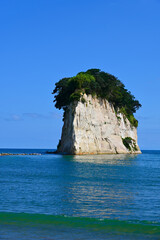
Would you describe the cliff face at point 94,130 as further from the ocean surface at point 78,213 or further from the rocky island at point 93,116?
the ocean surface at point 78,213

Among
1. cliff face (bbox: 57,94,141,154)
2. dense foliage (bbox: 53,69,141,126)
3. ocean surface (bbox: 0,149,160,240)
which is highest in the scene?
dense foliage (bbox: 53,69,141,126)

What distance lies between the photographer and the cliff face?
7312 centimetres

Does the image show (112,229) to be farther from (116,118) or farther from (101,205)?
(116,118)

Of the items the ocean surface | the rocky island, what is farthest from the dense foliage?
the ocean surface

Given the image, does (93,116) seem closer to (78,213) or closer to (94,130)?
(94,130)

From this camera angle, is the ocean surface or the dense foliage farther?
the dense foliage

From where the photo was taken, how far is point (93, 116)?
3088 inches

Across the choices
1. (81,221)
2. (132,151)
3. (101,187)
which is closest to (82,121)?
(132,151)

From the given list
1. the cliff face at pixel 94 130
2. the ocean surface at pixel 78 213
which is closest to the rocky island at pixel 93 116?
the cliff face at pixel 94 130

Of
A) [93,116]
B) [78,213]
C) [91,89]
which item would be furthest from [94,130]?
[78,213]

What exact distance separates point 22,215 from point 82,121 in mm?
58573

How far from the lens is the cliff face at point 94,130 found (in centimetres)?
7312

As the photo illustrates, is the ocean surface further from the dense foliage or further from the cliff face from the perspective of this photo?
the dense foliage

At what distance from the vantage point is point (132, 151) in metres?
91.4
